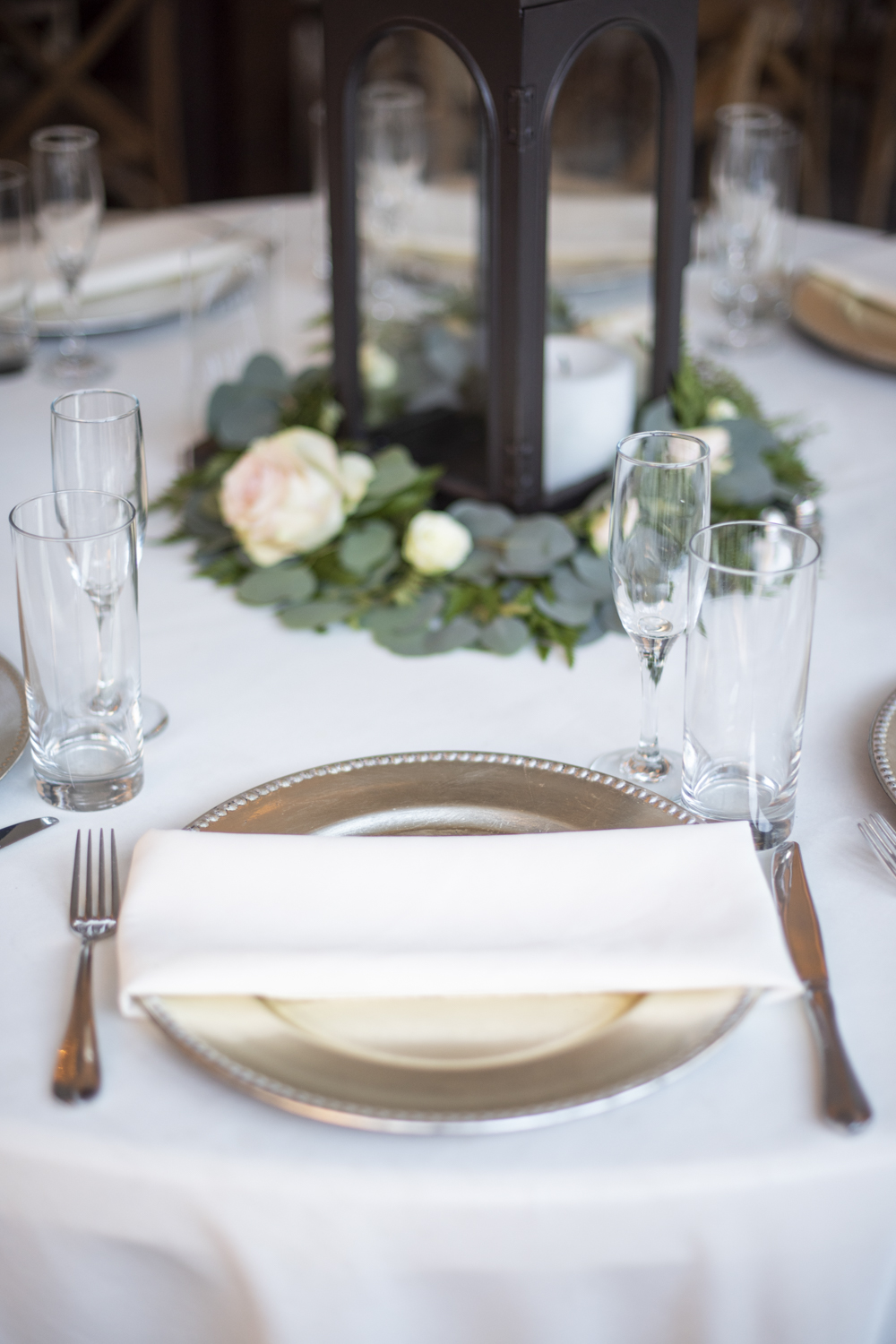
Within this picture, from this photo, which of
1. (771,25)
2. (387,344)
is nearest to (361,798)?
(387,344)

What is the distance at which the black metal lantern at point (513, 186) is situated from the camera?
1.01 metres

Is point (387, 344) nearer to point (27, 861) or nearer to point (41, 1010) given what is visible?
point (27, 861)

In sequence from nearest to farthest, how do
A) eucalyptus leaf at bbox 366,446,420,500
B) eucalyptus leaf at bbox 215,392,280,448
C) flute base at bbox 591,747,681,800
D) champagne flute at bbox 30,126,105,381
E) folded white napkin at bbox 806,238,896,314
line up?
flute base at bbox 591,747,681,800 < eucalyptus leaf at bbox 366,446,420,500 < eucalyptus leaf at bbox 215,392,280,448 < champagne flute at bbox 30,126,105,381 < folded white napkin at bbox 806,238,896,314

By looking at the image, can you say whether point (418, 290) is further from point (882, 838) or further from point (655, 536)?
point (882, 838)

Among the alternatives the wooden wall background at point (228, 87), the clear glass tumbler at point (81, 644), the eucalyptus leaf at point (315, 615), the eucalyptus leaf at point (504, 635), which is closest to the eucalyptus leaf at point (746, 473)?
the eucalyptus leaf at point (504, 635)

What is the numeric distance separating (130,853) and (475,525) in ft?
1.42

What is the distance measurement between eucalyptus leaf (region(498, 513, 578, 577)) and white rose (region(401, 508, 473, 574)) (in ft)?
0.12

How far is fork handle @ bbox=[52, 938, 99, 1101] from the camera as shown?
61 centimetres

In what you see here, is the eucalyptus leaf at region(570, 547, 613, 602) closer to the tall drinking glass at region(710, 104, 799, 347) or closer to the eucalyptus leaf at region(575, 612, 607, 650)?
the eucalyptus leaf at region(575, 612, 607, 650)

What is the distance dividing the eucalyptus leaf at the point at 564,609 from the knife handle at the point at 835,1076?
17.0 inches

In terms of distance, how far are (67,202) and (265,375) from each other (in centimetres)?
39

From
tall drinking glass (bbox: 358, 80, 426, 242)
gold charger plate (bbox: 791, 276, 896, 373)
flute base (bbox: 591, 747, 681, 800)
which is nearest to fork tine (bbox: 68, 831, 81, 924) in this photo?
flute base (bbox: 591, 747, 681, 800)

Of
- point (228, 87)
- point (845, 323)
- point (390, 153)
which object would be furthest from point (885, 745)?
point (228, 87)

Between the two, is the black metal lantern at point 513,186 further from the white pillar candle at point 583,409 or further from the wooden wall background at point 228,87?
the wooden wall background at point 228,87
